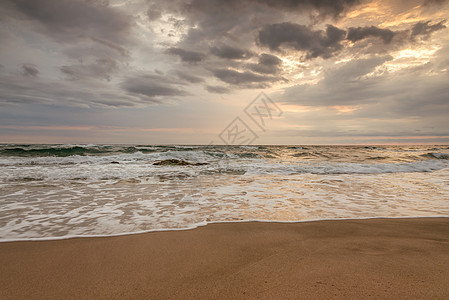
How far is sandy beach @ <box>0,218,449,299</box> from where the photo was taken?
1.59m

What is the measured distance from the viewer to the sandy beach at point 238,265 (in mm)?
1589

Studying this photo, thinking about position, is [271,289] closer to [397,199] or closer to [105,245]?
[105,245]

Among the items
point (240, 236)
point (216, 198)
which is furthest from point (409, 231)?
point (216, 198)

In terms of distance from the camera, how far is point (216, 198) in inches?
189

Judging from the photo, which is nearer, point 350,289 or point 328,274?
point 350,289

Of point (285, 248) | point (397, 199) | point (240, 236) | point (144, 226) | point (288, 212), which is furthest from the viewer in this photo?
point (397, 199)

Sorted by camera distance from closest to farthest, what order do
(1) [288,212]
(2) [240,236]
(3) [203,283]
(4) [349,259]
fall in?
(3) [203,283] → (4) [349,259] → (2) [240,236] → (1) [288,212]

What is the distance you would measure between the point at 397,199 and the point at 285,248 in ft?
12.3

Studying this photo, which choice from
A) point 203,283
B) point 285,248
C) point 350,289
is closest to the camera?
point 350,289

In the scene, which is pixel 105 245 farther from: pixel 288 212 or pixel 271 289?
pixel 288 212

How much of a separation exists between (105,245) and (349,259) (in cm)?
242

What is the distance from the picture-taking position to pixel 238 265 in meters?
1.96

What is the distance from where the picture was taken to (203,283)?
170 cm

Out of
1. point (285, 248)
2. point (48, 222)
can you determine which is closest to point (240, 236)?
point (285, 248)
